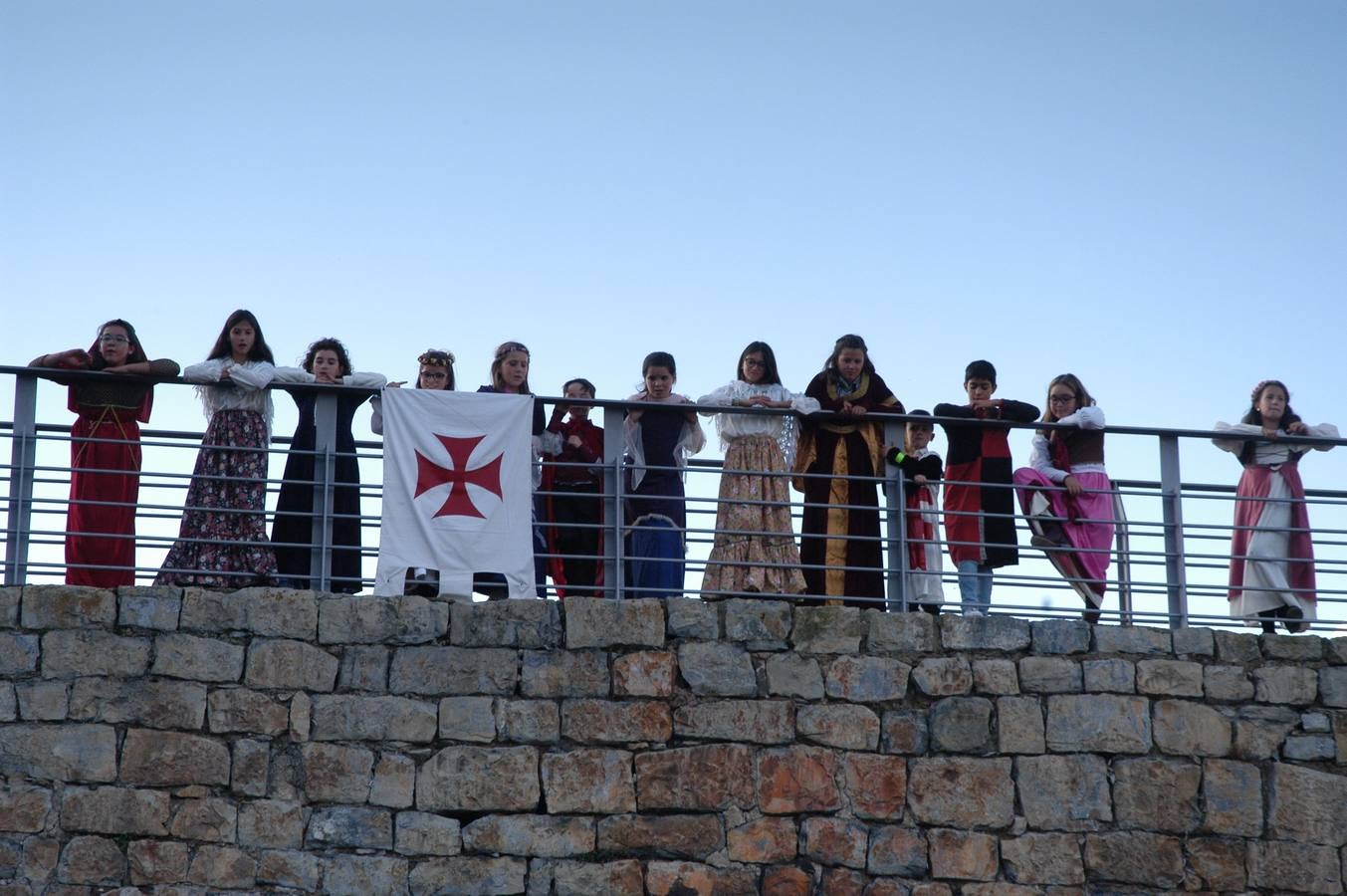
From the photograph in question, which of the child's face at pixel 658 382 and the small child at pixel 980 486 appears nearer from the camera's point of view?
the small child at pixel 980 486

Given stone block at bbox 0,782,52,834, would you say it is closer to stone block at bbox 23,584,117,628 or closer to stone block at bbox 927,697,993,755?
stone block at bbox 23,584,117,628

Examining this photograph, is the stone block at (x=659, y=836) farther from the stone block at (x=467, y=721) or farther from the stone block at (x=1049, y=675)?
the stone block at (x=1049, y=675)

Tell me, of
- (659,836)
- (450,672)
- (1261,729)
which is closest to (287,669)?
(450,672)

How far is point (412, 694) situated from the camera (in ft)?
26.7

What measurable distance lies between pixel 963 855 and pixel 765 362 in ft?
9.52

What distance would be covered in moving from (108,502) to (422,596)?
5.31ft

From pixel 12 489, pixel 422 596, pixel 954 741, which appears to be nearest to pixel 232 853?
pixel 422 596

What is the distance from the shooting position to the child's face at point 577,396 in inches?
357

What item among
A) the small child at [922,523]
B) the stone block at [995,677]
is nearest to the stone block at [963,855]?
the stone block at [995,677]

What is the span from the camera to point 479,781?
805 centimetres

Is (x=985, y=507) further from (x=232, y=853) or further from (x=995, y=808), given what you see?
(x=232, y=853)

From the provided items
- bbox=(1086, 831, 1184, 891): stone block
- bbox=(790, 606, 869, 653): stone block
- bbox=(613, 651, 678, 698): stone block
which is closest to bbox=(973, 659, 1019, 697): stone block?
bbox=(790, 606, 869, 653): stone block

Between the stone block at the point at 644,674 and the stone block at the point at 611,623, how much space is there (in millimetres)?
72

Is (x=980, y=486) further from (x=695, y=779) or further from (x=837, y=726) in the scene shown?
(x=695, y=779)
